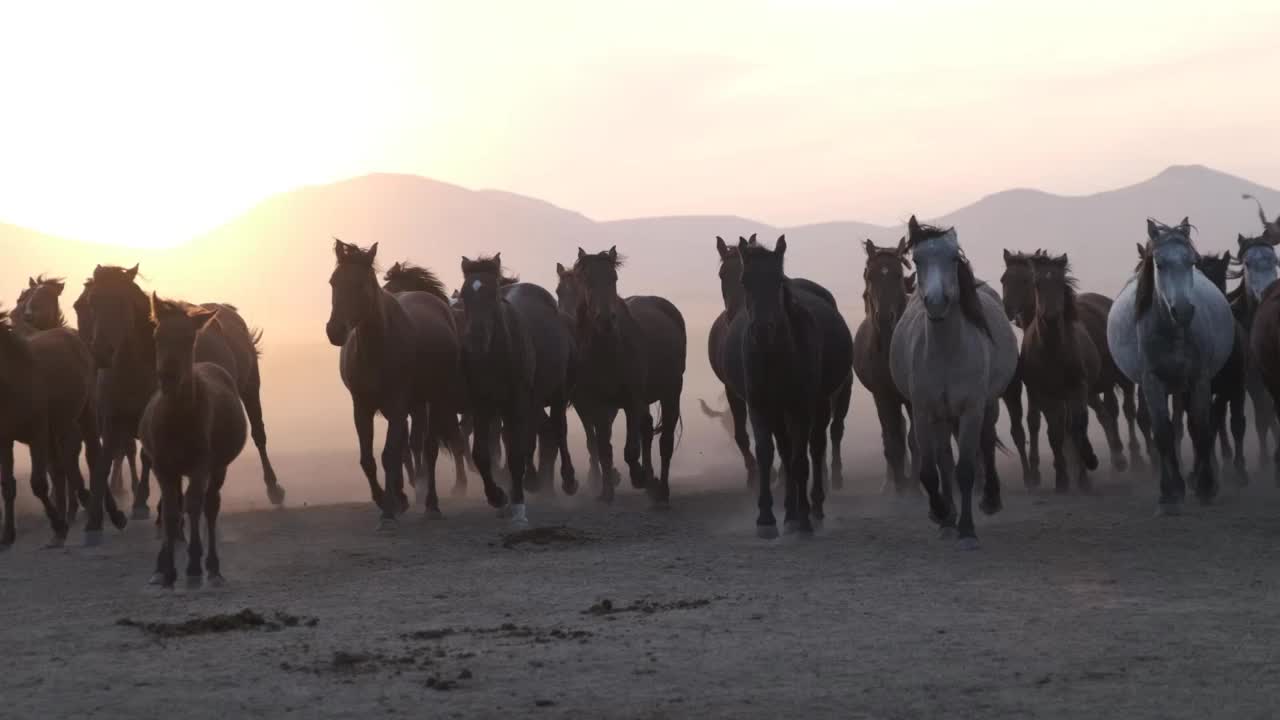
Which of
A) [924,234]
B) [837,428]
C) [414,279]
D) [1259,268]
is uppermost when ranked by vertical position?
[414,279]

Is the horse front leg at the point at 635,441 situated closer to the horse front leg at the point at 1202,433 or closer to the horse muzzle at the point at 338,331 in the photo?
the horse muzzle at the point at 338,331

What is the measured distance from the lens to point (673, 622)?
9.21 metres

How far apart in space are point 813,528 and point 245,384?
665cm

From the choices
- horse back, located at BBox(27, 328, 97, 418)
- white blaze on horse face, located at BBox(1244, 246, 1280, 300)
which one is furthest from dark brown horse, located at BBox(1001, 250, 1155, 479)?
horse back, located at BBox(27, 328, 97, 418)

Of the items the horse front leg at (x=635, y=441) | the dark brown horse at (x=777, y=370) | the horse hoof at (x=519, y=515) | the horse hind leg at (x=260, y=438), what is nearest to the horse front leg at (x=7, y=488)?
the horse hind leg at (x=260, y=438)

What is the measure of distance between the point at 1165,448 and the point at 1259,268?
181 inches

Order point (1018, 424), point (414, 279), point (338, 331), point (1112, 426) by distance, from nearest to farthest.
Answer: point (338, 331)
point (1018, 424)
point (414, 279)
point (1112, 426)

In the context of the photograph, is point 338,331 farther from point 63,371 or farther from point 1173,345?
point 1173,345

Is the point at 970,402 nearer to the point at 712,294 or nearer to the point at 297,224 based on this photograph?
the point at 712,294

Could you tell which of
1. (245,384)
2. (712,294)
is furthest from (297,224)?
(245,384)

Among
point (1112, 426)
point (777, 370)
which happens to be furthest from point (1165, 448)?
point (1112, 426)

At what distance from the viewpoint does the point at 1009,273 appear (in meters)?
17.0

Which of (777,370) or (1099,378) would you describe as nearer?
(777,370)

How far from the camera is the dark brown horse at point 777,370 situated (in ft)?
42.1
